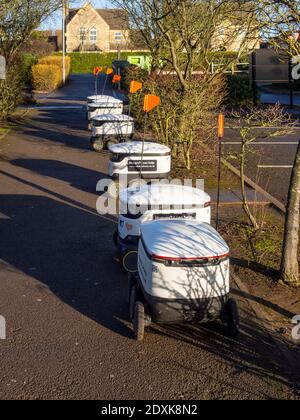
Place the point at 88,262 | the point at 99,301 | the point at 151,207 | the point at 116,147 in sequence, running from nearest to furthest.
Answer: the point at 99,301, the point at 151,207, the point at 88,262, the point at 116,147

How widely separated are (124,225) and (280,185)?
6.54 meters

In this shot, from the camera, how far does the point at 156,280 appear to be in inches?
225

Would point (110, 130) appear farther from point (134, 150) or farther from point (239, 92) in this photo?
point (239, 92)

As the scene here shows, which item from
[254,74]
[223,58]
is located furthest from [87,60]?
[223,58]

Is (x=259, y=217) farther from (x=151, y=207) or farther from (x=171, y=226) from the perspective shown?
(x=171, y=226)

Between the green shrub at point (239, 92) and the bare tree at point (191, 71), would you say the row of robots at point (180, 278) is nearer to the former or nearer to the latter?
the bare tree at point (191, 71)

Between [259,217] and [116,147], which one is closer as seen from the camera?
[259,217]

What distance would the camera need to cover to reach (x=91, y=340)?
598cm

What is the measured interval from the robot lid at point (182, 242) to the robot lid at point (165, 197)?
116cm

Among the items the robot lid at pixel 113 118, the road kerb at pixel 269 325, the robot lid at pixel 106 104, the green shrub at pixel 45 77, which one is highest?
the green shrub at pixel 45 77

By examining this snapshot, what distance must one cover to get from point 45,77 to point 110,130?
27.3 metres

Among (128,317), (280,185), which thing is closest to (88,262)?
(128,317)

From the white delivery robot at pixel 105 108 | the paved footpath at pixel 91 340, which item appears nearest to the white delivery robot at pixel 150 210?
the paved footpath at pixel 91 340

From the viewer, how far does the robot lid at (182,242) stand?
5.68 meters
